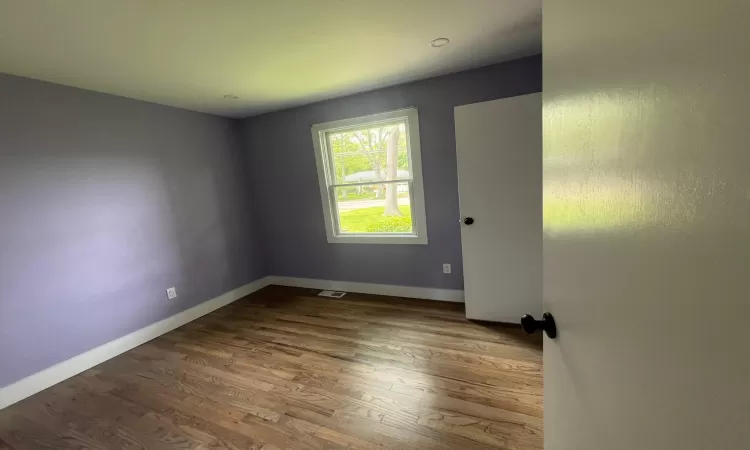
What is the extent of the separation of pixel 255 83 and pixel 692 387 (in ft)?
10.0

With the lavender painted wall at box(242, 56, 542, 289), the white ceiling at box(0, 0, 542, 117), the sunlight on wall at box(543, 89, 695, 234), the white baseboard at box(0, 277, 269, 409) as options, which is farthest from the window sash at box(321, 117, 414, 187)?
the sunlight on wall at box(543, 89, 695, 234)

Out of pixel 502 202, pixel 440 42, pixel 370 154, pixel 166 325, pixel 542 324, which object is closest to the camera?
pixel 542 324

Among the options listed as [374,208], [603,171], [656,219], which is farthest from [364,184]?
[656,219]

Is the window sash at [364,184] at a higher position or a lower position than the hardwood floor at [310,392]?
higher

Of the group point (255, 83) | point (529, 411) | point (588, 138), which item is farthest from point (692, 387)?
point (255, 83)

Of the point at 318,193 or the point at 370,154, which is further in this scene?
the point at 318,193

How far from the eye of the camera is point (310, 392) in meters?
2.04

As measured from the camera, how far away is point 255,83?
2.70 metres

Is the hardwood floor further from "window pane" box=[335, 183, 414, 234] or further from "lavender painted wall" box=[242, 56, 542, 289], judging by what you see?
"window pane" box=[335, 183, 414, 234]

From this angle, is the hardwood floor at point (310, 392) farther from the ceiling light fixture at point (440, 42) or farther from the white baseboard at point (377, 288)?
the ceiling light fixture at point (440, 42)

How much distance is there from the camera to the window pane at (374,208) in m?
3.39

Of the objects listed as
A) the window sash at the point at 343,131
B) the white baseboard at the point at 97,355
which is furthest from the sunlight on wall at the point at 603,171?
the white baseboard at the point at 97,355

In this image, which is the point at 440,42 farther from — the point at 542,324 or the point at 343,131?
the point at 542,324

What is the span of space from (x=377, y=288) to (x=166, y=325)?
2172 mm
